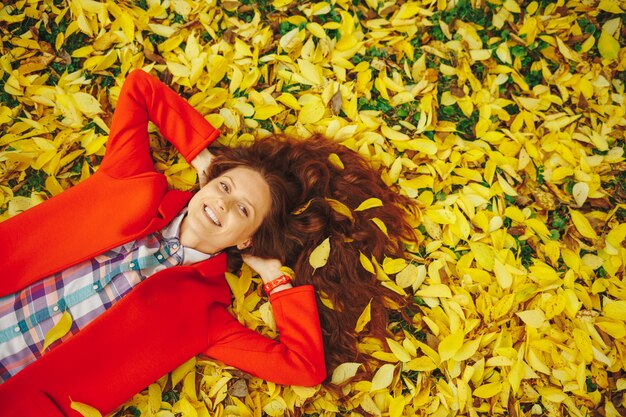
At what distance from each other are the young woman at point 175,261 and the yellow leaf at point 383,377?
0.47 feet

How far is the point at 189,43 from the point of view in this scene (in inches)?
93.2

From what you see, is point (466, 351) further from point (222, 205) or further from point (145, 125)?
point (145, 125)

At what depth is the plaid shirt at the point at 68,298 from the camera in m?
1.80

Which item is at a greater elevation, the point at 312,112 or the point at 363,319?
the point at 312,112

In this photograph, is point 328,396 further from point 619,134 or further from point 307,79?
point 619,134

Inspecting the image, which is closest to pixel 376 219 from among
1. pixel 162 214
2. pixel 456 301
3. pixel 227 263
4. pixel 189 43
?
pixel 456 301

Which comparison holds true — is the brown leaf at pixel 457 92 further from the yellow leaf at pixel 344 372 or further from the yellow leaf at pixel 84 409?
the yellow leaf at pixel 84 409

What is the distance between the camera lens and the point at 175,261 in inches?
79.2

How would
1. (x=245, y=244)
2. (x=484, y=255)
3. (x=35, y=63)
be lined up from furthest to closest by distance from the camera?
(x=35, y=63)
(x=484, y=255)
(x=245, y=244)

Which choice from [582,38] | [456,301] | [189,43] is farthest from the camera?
[582,38]

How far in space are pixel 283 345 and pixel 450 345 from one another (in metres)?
0.71

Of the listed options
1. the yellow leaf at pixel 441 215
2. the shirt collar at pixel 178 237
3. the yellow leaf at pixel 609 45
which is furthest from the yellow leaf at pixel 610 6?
the shirt collar at pixel 178 237

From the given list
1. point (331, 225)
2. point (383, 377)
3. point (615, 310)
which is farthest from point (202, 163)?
point (615, 310)

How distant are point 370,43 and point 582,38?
1.13 meters
